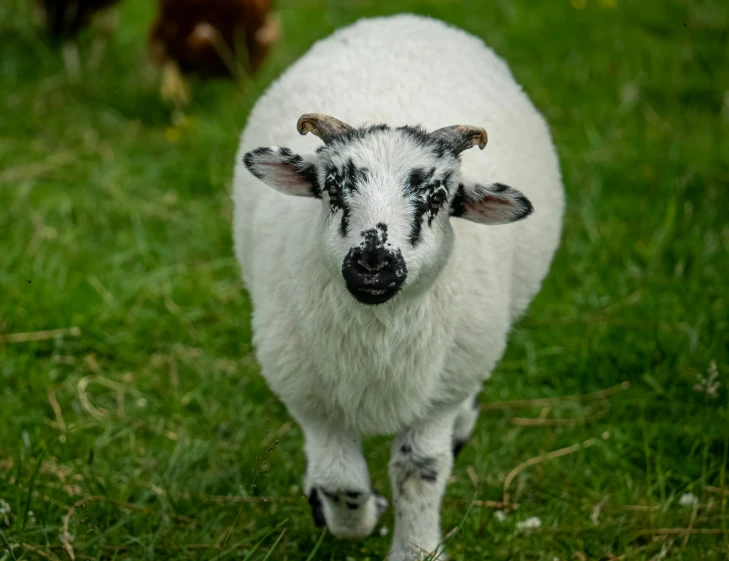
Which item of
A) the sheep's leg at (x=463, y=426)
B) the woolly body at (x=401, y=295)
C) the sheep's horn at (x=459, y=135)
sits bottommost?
the sheep's leg at (x=463, y=426)

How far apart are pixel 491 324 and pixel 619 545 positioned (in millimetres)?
980

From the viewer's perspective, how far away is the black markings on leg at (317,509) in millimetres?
3658

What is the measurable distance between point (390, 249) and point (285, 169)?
1.72 ft

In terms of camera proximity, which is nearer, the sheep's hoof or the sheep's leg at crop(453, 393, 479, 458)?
the sheep's hoof

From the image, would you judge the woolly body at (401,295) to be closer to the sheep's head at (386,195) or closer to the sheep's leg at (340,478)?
the sheep's leg at (340,478)

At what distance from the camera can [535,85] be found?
7.01 m

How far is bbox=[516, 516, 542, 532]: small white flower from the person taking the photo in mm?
3740

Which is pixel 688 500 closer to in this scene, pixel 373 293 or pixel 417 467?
pixel 417 467

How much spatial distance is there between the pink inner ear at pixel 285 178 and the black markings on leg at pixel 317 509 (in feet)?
3.84

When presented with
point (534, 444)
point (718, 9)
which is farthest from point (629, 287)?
point (718, 9)

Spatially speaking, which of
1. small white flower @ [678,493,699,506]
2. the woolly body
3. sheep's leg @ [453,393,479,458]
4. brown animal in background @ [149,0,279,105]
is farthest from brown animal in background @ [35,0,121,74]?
small white flower @ [678,493,699,506]

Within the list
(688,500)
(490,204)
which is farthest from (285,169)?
(688,500)

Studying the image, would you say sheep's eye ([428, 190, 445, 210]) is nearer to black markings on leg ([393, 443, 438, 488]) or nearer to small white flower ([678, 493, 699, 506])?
black markings on leg ([393, 443, 438, 488])

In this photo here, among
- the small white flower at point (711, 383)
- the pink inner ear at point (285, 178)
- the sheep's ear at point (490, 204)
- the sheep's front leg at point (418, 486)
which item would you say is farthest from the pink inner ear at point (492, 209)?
the small white flower at point (711, 383)
